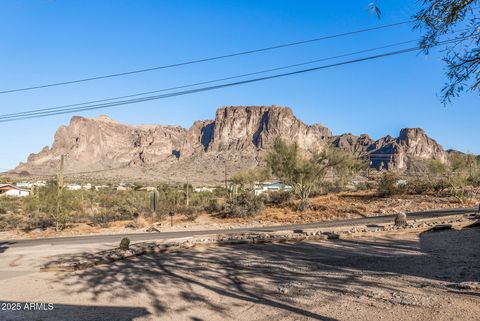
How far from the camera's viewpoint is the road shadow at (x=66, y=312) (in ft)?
23.2

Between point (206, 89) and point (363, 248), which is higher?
point (206, 89)

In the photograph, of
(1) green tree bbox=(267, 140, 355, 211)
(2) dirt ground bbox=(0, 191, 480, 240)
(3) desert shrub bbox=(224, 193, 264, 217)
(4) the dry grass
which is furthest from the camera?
(1) green tree bbox=(267, 140, 355, 211)

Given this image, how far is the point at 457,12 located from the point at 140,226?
27592mm

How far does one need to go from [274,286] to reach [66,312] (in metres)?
4.21

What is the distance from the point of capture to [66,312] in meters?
7.48

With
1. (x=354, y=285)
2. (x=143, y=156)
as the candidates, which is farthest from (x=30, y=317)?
(x=143, y=156)

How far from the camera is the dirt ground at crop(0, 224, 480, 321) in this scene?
6703mm

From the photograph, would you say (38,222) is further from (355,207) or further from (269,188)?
(269,188)

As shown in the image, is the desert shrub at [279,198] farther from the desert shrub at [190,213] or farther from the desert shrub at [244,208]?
the desert shrub at [190,213]

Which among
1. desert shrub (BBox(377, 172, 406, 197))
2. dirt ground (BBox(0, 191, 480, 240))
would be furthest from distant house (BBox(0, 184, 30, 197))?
desert shrub (BBox(377, 172, 406, 197))

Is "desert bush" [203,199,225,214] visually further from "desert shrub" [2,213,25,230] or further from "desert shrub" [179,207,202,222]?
"desert shrub" [2,213,25,230]

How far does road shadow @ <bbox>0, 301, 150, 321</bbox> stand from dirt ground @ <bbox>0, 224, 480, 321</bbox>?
0.02 meters

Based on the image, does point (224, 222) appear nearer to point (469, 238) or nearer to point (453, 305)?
point (469, 238)

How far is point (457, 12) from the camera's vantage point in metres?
6.80
